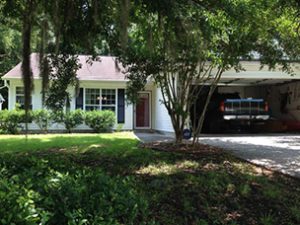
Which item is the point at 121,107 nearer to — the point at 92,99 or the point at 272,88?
the point at 92,99

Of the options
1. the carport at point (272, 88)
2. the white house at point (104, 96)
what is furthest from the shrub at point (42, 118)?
the carport at point (272, 88)

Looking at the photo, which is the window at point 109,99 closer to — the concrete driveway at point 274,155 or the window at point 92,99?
the window at point 92,99

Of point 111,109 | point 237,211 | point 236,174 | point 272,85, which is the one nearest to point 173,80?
point 236,174

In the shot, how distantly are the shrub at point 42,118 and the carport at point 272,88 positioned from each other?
7285mm

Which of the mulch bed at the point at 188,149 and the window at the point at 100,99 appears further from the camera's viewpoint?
the window at the point at 100,99

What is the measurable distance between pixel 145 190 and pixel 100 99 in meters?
16.2

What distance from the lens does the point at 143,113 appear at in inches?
927

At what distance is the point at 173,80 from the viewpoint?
11672mm

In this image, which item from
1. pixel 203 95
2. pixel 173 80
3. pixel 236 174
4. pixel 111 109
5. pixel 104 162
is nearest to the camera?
A: pixel 236 174

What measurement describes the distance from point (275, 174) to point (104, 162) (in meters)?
3.36

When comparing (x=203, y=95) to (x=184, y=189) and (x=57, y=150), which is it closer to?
(x=57, y=150)

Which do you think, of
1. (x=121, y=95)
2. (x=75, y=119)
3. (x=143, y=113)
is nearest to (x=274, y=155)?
(x=75, y=119)

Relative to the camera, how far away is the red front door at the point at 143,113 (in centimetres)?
2326

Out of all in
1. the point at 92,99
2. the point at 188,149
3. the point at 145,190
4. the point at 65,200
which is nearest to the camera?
the point at 65,200
